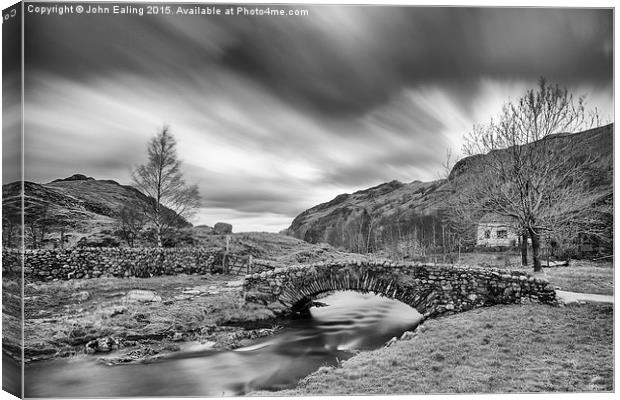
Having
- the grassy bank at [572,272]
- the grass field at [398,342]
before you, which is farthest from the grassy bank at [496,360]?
the grassy bank at [572,272]

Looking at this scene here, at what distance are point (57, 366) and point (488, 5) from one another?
21.5ft

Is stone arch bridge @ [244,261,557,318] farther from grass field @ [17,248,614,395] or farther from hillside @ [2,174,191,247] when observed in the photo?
hillside @ [2,174,191,247]

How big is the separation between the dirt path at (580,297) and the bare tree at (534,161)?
1.43 feet

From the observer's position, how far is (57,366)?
4.44m

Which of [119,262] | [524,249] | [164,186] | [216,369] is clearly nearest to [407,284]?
[524,249]

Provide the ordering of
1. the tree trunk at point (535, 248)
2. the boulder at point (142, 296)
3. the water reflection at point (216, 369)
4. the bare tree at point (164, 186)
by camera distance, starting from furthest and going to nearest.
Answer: the tree trunk at point (535, 248)
the boulder at point (142, 296)
the bare tree at point (164, 186)
the water reflection at point (216, 369)

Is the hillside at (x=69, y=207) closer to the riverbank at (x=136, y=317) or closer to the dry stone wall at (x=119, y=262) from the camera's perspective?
the dry stone wall at (x=119, y=262)

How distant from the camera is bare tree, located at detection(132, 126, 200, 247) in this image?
4793mm

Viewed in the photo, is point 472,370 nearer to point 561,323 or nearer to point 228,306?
point 561,323

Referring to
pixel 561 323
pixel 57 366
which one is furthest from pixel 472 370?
pixel 57 366

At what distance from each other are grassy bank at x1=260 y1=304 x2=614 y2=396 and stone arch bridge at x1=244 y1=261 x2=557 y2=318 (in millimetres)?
398

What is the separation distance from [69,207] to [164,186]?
3.53ft

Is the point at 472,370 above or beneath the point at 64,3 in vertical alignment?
beneath

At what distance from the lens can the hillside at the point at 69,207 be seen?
448 centimetres
